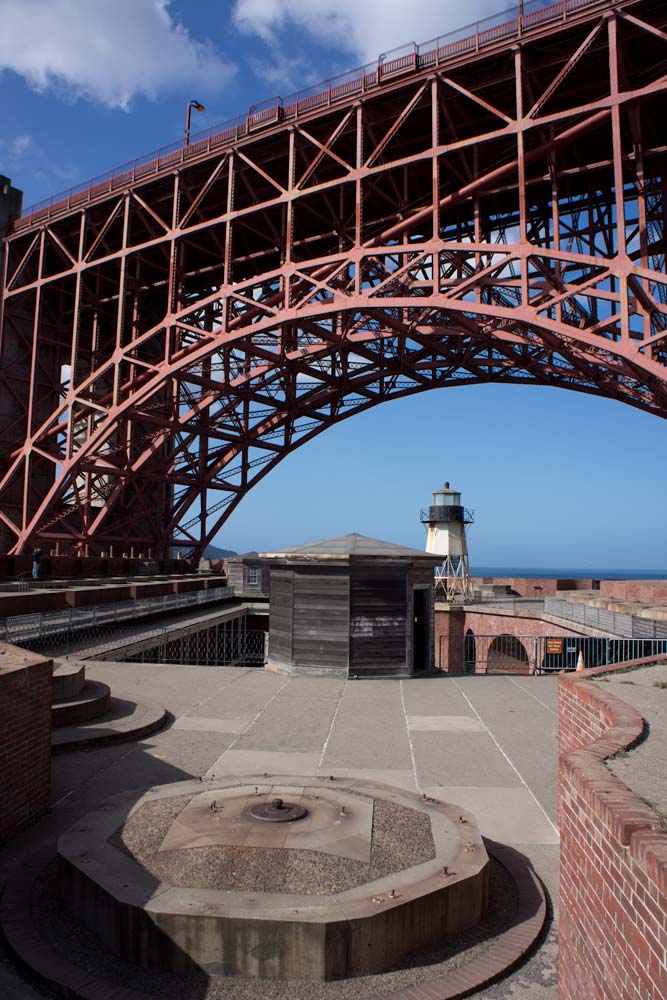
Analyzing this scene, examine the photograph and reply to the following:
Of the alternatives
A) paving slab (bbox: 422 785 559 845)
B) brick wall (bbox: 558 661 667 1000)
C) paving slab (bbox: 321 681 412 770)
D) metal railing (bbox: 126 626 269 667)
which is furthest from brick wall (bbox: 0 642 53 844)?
metal railing (bbox: 126 626 269 667)

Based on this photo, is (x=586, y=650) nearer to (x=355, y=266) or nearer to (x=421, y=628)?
(x=421, y=628)

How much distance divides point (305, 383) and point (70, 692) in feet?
106

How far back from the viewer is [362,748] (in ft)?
32.1

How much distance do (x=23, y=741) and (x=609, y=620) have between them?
21.9 m

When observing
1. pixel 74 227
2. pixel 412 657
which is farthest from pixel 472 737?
pixel 74 227

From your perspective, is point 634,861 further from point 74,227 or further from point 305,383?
point 74,227

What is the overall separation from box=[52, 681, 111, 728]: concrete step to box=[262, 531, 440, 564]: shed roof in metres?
5.23

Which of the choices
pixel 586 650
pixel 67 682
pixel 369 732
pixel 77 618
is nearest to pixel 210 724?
pixel 67 682

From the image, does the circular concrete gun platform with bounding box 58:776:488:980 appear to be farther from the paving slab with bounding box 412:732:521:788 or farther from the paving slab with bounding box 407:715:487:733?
the paving slab with bounding box 407:715:487:733

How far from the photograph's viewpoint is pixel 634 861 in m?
3.51

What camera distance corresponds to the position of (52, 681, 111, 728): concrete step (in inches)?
396

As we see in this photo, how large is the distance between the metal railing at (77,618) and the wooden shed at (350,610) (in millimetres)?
5486

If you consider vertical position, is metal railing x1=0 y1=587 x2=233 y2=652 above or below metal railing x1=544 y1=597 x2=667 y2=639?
above

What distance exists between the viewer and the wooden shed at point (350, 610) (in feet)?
49.2
